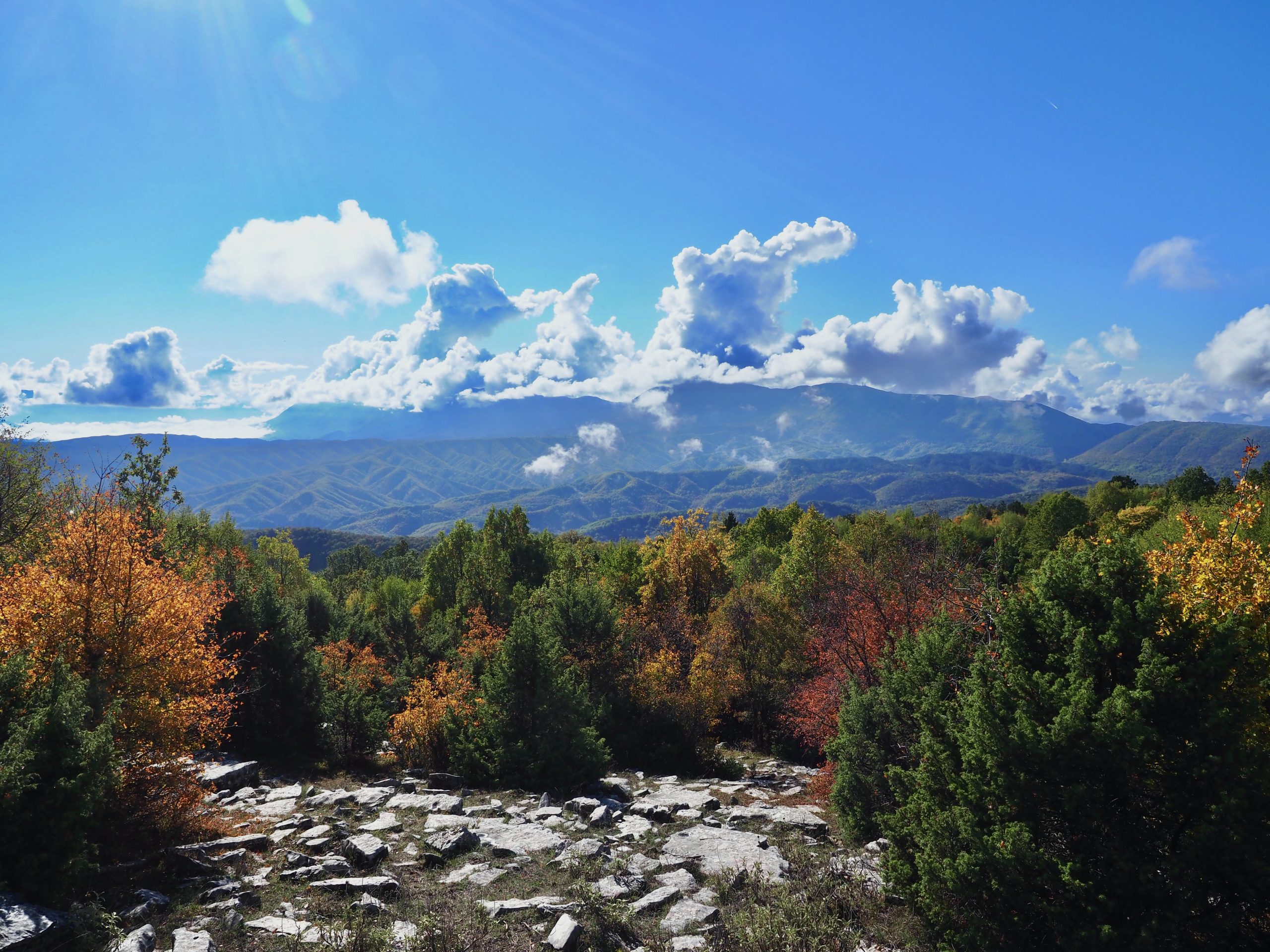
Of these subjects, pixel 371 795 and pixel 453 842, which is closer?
pixel 453 842

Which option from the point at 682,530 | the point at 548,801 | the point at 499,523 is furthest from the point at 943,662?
Result: the point at 499,523

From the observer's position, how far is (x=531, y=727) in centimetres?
2392

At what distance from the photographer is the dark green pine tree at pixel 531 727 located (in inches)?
898

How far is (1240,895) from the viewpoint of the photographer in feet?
27.1

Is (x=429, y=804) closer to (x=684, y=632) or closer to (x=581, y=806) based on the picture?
Result: (x=581, y=806)

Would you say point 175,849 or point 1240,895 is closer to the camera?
point 1240,895

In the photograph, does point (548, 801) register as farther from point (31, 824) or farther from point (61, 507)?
point (61, 507)

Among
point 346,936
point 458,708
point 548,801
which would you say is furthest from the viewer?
point 458,708

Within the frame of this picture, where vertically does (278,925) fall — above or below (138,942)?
below

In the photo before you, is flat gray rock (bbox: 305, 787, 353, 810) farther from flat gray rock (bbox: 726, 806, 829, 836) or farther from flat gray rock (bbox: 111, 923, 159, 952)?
flat gray rock (bbox: 726, 806, 829, 836)

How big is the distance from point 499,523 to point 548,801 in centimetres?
4548

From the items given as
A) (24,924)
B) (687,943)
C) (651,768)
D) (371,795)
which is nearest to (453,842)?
(371,795)

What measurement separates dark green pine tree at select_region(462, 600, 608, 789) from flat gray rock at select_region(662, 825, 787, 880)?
6479 mm

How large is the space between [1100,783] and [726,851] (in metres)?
9.23
